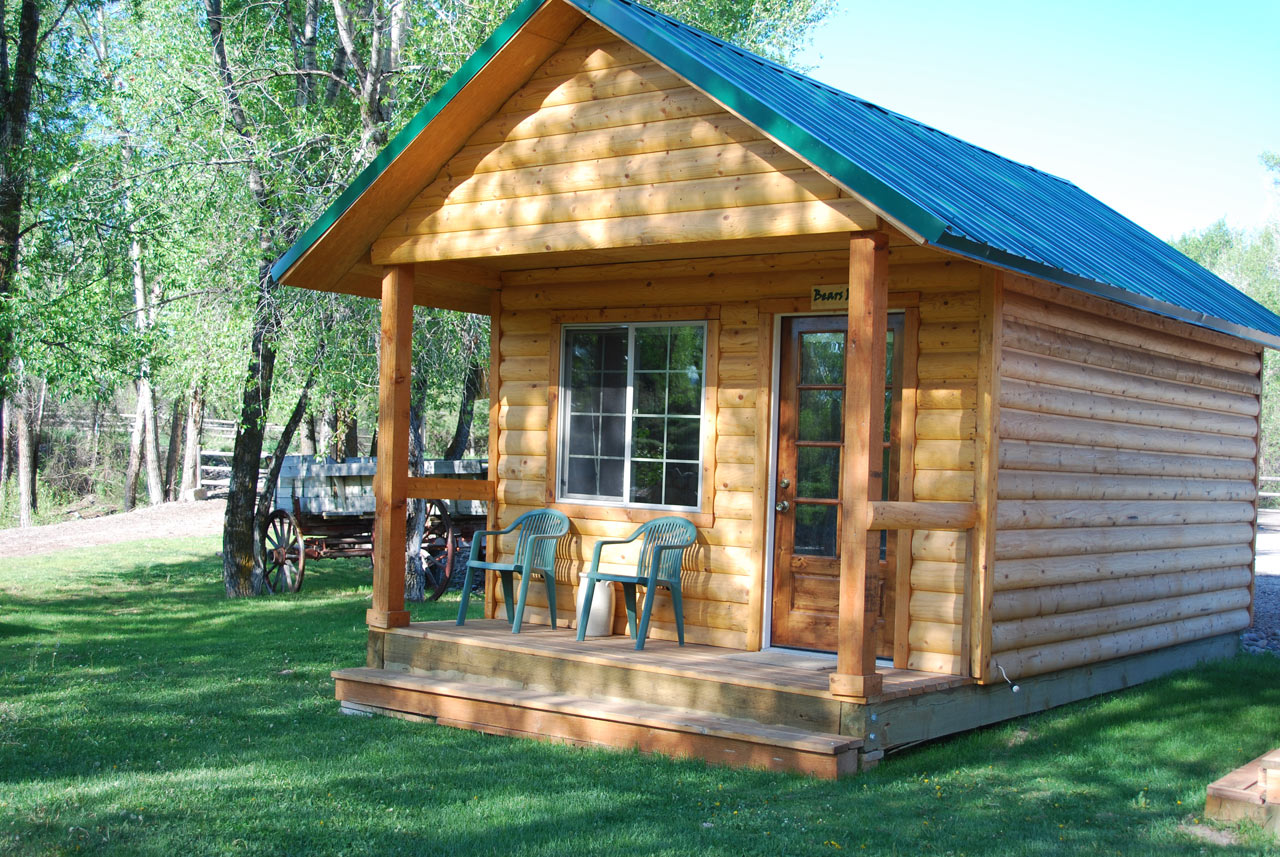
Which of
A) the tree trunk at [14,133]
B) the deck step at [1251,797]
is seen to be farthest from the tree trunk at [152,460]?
the deck step at [1251,797]

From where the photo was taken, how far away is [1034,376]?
288 inches

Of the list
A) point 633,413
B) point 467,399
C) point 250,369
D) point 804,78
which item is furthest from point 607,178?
point 467,399

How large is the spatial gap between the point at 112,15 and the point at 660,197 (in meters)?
16.3

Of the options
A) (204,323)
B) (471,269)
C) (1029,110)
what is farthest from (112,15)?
(1029,110)

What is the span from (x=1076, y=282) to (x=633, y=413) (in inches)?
124

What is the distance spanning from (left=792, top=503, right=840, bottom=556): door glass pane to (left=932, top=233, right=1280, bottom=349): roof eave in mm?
1975

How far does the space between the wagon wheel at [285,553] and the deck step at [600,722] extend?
6.71m

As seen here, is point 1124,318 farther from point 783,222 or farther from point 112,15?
point 112,15

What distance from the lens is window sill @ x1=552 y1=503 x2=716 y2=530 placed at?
7.97 m

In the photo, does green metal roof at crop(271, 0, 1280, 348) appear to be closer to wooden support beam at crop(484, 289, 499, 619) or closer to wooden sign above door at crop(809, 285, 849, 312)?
wooden sign above door at crop(809, 285, 849, 312)

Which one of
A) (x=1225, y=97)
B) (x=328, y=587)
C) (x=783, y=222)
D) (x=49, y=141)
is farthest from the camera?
(x=1225, y=97)

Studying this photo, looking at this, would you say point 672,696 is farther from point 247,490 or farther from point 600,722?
point 247,490

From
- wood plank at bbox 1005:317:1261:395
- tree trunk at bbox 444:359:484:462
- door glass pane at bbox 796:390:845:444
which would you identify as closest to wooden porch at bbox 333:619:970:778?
door glass pane at bbox 796:390:845:444

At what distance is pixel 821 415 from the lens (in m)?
7.73
